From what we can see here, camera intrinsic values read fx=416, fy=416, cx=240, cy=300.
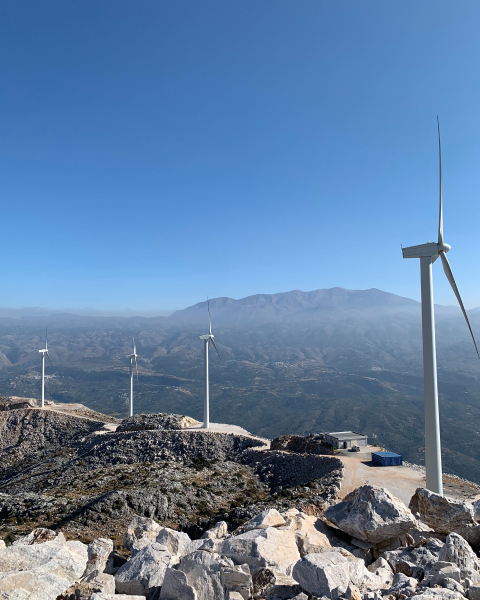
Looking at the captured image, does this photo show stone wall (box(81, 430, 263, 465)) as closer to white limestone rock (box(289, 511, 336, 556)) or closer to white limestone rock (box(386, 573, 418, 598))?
white limestone rock (box(289, 511, 336, 556))

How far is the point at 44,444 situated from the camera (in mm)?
106438

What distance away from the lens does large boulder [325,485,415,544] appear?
21.5 meters

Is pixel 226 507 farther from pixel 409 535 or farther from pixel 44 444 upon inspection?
pixel 44 444

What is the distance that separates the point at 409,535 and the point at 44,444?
349ft

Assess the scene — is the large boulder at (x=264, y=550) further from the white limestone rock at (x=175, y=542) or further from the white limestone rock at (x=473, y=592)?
the white limestone rock at (x=473, y=592)

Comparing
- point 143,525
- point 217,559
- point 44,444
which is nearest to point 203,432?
point 44,444

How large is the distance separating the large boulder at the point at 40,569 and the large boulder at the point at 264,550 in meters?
6.61

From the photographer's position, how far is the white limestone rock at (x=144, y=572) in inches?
656

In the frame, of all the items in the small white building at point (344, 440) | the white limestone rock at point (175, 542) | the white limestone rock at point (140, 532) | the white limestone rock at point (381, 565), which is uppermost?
the white limestone rock at point (381, 565)

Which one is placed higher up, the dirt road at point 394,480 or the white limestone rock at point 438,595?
the white limestone rock at point 438,595

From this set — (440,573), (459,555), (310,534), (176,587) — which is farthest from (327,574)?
(310,534)

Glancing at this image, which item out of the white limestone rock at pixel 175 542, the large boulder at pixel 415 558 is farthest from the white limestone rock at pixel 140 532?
the large boulder at pixel 415 558

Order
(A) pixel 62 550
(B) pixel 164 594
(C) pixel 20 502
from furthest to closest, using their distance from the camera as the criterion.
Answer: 1. (C) pixel 20 502
2. (A) pixel 62 550
3. (B) pixel 164 594

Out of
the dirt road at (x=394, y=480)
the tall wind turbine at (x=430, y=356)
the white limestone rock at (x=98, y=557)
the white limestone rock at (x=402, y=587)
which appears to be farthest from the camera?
the dirt road at (x=394, y=480)
